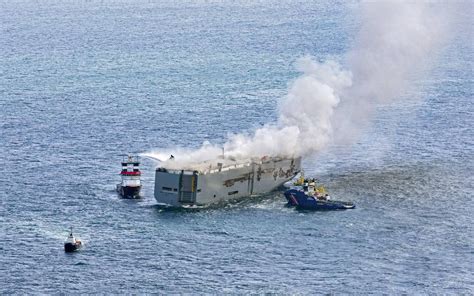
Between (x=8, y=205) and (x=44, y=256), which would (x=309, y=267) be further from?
(x=8, y=205)

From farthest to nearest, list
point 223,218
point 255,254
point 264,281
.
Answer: point 223,218 < point 255,254 < point 264,281

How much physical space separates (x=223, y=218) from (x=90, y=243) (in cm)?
2292

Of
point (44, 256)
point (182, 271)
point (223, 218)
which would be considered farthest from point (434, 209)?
point (44, 256)

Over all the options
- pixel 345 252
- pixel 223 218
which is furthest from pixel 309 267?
pixel 223 218

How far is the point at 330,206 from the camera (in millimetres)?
196250

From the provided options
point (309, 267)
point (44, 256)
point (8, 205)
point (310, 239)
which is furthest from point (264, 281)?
point (8, 205)

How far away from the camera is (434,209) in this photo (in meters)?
195

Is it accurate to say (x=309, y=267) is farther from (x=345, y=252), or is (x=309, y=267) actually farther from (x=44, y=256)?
(x=44, y=256)

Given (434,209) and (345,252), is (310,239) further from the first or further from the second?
(434,209)

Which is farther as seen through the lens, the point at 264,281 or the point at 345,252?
the point at 345,252

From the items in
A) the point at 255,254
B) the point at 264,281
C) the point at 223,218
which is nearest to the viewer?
the point at 264,281

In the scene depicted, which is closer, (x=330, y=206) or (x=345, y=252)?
(x=345, y=252)

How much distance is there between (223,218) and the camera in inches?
7559

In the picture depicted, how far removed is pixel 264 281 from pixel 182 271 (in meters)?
11.7
